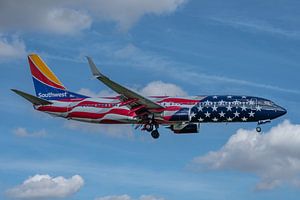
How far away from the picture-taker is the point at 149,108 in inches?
3639

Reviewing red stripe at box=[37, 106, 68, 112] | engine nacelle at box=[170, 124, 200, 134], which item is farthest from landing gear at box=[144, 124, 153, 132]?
red stripe at box=[37, 106, 68, 112]

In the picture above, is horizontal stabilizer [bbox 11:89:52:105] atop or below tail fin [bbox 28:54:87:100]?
below

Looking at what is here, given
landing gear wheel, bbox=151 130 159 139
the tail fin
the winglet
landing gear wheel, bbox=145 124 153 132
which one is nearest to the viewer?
the winglet

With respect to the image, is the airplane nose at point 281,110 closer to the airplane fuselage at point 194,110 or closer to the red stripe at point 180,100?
the airplane fuselage at point 194,110

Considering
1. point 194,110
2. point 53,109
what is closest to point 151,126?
point 194,110

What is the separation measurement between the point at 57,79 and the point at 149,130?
2015 cm

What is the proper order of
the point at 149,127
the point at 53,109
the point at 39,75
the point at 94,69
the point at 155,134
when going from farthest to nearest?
the point at 39,75 → the point at 53,109 → the point at 155,134 → the point at 149,127 → the point at 94,69

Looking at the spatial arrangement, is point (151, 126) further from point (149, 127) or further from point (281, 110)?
point (281, 110)

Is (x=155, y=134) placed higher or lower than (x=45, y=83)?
lower

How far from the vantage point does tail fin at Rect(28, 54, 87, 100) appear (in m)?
101

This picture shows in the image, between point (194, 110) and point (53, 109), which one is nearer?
point (194, 110)

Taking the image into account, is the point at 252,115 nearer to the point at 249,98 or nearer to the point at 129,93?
the point at 249,98

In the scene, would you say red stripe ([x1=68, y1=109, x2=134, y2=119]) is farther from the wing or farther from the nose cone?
the nose cone

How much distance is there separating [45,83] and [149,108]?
68.6 ft
